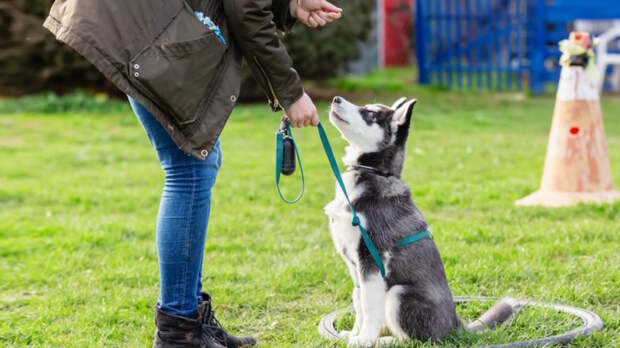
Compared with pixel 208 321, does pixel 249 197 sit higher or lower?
lower

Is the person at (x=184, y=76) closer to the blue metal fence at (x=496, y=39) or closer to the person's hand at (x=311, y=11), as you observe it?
the person's hand at (x=311, y=11)

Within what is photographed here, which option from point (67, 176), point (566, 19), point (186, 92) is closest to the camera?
point (186, 92)

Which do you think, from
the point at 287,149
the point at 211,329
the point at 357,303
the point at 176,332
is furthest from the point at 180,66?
the point at 357,303

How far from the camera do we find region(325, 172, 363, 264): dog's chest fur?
10.8ft

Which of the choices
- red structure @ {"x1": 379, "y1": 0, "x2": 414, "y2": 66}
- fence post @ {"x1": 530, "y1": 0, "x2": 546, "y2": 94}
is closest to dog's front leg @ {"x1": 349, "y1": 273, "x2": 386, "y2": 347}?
fence post @ {"x1": 530, "y1": 0, "x2": 546, "y2": 94}

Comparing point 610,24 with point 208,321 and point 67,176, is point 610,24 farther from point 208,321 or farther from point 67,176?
point 208,321

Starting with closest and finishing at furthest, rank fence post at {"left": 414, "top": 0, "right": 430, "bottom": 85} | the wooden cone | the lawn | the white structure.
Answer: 1. the lawn
2. the wooden cone
3. the white structure
4. fence post at {"left": 414, "top": 0, "right": 430, "bottom": 85}

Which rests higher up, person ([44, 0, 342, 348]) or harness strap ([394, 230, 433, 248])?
person ([44, 0, 342, 348])

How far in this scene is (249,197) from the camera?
651cm

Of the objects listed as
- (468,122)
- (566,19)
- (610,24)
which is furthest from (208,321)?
(610,24)

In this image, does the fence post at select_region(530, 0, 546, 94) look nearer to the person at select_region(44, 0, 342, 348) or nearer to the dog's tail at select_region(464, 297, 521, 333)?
the dog's tail at select_region(464, 297, 521, 333)

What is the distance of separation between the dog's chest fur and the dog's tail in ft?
2.12

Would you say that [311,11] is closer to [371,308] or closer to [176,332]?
[371,308]

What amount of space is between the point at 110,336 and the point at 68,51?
830 centimetres
